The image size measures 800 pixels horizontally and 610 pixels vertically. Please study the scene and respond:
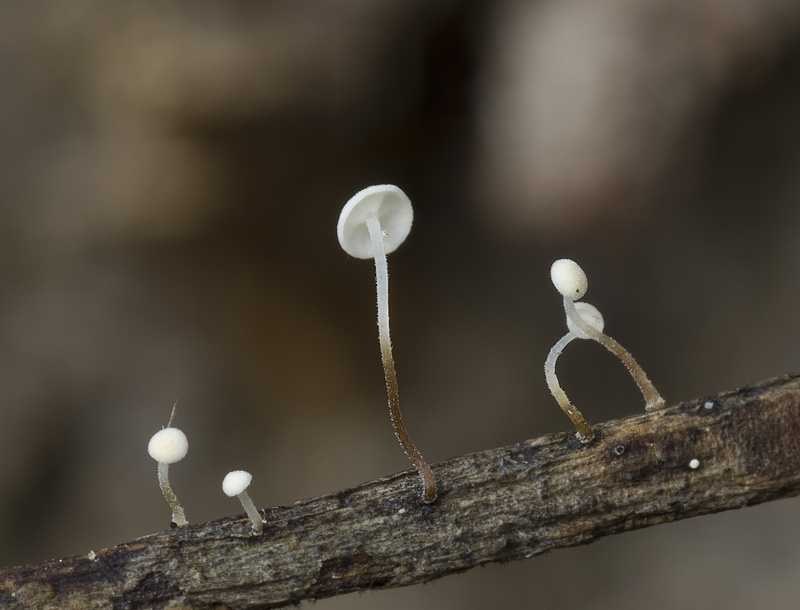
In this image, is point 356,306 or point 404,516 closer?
point 404,516

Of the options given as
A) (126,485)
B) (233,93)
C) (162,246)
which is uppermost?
(233,93)

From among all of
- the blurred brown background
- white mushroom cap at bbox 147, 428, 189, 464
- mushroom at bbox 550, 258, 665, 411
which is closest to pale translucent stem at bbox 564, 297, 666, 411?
mushroom at bbox 550, 258, 665, 411

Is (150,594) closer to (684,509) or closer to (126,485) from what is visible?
(684,509)

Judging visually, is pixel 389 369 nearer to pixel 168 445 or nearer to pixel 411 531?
pixel 411 531

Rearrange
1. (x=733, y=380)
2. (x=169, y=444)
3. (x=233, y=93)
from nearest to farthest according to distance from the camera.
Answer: (x=169, y=444), (x=233, y=93), (x=733, y=380)

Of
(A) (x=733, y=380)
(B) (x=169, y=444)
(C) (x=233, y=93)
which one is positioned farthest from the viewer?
(A) (x=733, y=380)

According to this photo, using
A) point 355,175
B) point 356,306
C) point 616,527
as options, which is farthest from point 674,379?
point 616,527

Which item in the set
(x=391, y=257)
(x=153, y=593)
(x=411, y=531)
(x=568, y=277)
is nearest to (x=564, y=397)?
(x=568, y=277)

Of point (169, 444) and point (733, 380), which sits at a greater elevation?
point (733, 380)

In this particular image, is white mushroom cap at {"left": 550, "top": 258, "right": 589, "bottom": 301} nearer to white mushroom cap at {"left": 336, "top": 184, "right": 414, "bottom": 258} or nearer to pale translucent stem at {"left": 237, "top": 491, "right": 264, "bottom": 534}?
white mushroom cap at {"left": 336, "top": 184, "right": 414, "bottom": 258}

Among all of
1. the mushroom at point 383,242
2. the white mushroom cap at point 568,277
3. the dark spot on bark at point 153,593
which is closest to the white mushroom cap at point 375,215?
the mushroom at point 383,242
